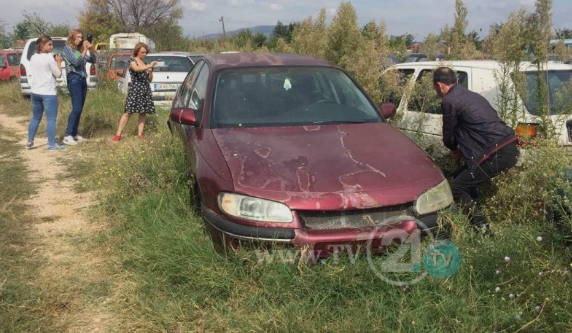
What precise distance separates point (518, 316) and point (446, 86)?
2.29m

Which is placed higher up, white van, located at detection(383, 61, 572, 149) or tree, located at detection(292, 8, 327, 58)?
tree, located at detection(292, 8, 327, 58)

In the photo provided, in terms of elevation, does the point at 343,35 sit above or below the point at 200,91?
above

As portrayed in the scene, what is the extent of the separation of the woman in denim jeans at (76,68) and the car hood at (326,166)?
196 inches

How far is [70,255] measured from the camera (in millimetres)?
4074

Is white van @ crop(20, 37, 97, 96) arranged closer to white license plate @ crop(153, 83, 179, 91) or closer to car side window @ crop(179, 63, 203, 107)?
white license plate @ crop(153, 83, 179, 91)

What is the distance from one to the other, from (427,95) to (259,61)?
78.8 inches

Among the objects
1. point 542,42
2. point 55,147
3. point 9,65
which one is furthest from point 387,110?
point 9,65

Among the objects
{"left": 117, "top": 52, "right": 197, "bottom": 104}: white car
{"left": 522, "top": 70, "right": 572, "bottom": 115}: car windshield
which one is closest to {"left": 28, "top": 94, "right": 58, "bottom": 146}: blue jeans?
{"left": 117, "top": 52, "right": 197, "bottom": 104}: white car

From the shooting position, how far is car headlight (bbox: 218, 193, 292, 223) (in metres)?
3.21

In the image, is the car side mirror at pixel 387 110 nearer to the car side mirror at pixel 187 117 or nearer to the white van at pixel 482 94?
the white van at pixel 482 94

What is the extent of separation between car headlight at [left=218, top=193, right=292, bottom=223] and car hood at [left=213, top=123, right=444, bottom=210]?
41mm

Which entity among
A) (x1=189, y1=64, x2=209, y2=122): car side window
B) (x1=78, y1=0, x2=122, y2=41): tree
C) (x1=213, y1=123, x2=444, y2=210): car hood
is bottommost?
(x1=213, y1=123, x2=444, y2=210): car hood

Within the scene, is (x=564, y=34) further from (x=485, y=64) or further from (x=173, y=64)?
(x=173, y=64)

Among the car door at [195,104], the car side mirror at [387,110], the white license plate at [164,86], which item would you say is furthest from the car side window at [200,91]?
the white license plate at [164,86]
